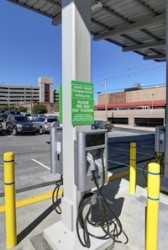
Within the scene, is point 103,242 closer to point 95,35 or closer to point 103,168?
point 103,168

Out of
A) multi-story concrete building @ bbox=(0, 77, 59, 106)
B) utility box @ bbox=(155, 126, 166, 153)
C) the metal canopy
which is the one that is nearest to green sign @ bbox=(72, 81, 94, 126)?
utility box @ bbox=(155, 126, 166, 153)

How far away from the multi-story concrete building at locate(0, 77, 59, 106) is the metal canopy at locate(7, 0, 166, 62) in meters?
125

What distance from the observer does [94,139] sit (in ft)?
8.47

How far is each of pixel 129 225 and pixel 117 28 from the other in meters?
6.50

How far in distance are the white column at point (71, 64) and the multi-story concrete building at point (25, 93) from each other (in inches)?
5133

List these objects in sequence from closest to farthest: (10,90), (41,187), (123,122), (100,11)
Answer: (41,187) < (100,11) < (123,122) < (10,90)

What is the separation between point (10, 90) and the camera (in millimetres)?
132750

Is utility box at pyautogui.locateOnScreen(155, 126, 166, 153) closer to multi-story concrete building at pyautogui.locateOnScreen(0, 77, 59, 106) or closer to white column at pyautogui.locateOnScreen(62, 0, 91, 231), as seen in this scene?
white column at pyautogui.locateOnScreen(62, 0, 91, 231)

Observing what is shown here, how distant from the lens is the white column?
8.46 ft

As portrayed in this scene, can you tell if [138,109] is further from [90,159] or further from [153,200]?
[153,200]

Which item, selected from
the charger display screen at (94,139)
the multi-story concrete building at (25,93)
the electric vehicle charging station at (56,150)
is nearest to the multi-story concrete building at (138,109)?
the electric vehicle charging station at (56,150)

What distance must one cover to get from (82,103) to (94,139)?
505 millimetres

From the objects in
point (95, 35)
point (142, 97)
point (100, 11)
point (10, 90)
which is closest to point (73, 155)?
point (100, 11)

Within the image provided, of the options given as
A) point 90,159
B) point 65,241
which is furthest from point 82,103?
point 65,241
